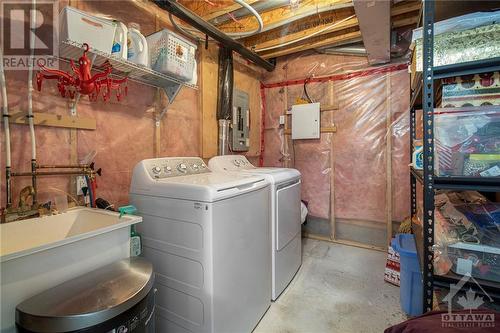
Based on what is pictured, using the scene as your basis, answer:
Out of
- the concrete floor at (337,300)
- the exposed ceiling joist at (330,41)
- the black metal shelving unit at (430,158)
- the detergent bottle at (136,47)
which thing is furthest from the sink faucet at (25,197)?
the exposed ceiling joist at (330,41)

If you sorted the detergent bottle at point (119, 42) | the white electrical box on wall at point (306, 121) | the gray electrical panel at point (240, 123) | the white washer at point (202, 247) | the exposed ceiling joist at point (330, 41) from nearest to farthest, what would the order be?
the white washer at point (202, 247) < the detergent bottle at point (119, 42) < the exposed ceiling joist at point (330, 41) < the gray electrical panel at point (240, 123) < the white electrical box on wall at point (306, 121)

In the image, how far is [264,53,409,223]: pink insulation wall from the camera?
8.98ft

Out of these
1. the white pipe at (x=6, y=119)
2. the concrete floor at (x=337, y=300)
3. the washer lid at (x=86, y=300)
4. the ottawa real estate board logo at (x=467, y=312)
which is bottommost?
→ the concrete floor at (x=337, y=300)

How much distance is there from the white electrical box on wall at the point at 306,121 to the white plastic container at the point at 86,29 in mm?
2276

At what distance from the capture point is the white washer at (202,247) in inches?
50.9

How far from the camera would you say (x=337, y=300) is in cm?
196

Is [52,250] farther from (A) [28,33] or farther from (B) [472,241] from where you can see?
(B) [472,241]

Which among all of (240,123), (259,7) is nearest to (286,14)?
(259,7)

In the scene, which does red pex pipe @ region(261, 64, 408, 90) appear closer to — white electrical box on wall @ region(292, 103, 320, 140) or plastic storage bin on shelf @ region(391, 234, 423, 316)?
white electrical box on wall @ region(292, 103, 320, 140)

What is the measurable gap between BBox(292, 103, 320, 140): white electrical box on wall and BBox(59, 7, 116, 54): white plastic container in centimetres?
228

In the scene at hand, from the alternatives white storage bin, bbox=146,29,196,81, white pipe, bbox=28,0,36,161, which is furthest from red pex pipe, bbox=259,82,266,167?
white pipe, bbox=28,0,36,161

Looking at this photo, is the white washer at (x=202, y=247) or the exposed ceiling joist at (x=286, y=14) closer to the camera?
the white washer at (x=202, y=247)

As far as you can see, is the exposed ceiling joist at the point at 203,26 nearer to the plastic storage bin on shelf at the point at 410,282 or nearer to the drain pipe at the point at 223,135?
the drain pipe at the point at 223,135

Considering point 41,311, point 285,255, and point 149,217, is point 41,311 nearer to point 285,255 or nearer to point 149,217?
point 149,217
